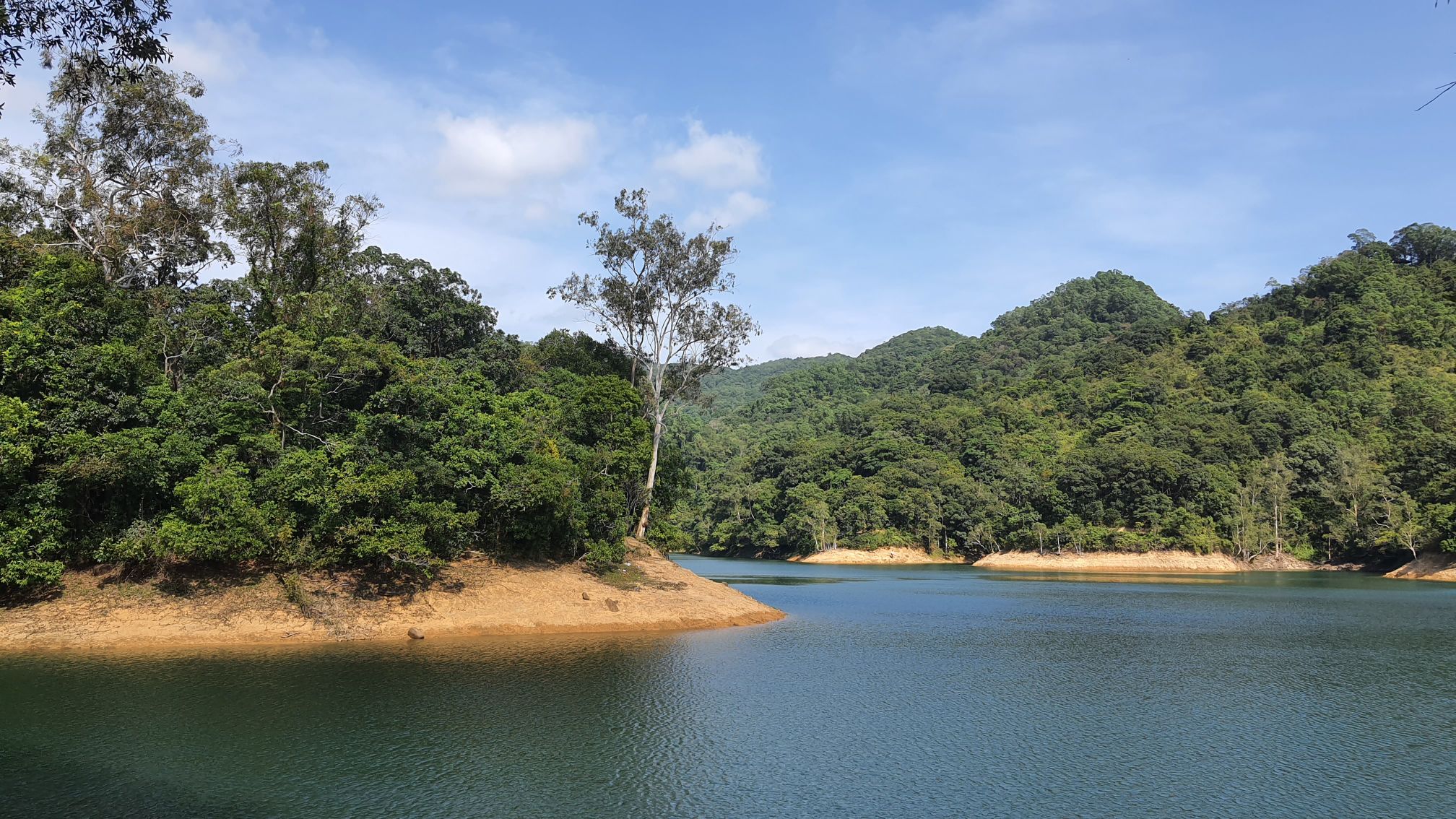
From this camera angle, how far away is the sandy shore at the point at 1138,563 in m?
83.4

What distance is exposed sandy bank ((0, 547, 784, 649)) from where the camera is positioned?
80.2 ft

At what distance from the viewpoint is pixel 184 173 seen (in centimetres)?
3262

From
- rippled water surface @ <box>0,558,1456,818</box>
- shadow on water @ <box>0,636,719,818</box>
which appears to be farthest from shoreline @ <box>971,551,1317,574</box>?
shadow on water @ <box>0,636,719,818</box>

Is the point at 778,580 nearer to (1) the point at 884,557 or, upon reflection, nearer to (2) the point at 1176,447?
(1) the point at 884,557

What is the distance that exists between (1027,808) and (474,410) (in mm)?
24178

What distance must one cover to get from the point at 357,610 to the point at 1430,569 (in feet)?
266

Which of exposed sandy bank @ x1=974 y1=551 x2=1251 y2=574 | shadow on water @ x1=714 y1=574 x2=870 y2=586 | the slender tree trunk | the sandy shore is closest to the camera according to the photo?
the slender tree trunk

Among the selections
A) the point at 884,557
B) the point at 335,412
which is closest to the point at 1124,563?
the point at 884,557

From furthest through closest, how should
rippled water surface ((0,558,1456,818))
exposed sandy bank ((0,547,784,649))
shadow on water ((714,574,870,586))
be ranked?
shadow on water ((714,574,870,586)) → exposed sandy bank ((0,547,784,649)) → rippled water surface ((0,558,1456,818))

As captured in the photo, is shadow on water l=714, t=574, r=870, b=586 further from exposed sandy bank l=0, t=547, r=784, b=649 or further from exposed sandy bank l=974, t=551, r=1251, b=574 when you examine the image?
exposed sandy bank l=974, t=551, r=1251, b=574

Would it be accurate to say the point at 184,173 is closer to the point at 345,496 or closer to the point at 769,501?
the point at 345,496

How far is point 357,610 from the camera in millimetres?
27281

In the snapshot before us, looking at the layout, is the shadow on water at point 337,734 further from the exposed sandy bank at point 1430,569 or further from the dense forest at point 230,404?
the exposed sandy bank at point 1430,569

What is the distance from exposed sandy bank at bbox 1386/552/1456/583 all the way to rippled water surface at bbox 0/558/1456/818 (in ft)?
157
